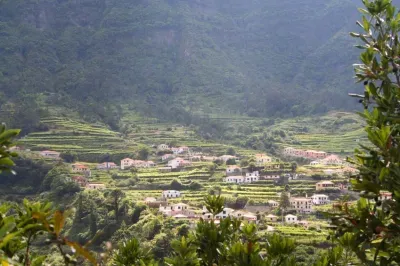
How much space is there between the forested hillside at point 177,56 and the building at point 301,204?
30978 mm

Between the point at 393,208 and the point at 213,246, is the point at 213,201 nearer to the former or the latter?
the point at 213,246

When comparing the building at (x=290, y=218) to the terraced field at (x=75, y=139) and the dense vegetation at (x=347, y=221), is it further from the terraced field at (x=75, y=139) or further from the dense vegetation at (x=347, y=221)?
the dense vegetation at (x=347, y=221)

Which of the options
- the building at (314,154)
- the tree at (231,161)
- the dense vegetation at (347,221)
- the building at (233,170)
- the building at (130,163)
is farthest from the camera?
the building at (314,154)

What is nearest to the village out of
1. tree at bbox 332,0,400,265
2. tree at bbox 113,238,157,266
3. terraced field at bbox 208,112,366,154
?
terraced field at bbox 208,112,366,154

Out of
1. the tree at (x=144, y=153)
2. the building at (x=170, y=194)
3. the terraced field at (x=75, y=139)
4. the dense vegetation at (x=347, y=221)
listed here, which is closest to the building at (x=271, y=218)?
the building at (x=170, y=194)

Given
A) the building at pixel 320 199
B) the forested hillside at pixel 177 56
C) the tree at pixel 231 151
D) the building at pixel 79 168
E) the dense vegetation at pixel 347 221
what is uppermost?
the forested hillside at pixel 177 56

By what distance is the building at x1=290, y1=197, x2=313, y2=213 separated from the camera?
2667cm

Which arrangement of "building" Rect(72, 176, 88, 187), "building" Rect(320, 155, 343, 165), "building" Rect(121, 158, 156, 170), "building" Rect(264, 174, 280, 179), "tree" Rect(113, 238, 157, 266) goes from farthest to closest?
"building" Rect(121, 158, 156, 170) → "building" Rect(320, 155, 343, 165) → "building" Rect(264, 174, 280, 179) → "building" Rect(72, 176, 88, 187) → "tree" Rect(113, 238, 157, 266)

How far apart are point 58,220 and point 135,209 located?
76.4 feet

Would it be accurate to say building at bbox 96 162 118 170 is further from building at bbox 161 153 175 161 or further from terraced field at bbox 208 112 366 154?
terraced field at bbox 208 112 366 154

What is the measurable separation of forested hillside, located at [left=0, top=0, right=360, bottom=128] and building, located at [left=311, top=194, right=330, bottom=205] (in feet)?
102

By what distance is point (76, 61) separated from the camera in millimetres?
72438

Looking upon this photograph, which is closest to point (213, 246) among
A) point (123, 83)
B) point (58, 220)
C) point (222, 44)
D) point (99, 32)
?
point (58, 220)

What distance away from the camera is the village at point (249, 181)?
2542 centimetres
